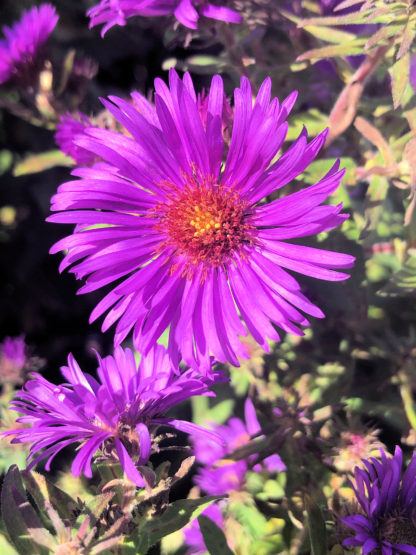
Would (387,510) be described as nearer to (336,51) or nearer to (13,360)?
(336,51)

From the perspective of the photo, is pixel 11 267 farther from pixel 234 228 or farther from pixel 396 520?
pixel 396 520

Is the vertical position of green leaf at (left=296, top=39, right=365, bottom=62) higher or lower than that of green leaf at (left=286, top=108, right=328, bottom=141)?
higher

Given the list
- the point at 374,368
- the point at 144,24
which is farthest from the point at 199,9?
the point at 374,368

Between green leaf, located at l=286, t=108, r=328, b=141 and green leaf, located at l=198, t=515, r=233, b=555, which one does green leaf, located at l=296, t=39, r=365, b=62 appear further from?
green leaf, located at l=198, t=515, r=233, b=555

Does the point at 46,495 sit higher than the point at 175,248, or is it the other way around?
the point at 175,248

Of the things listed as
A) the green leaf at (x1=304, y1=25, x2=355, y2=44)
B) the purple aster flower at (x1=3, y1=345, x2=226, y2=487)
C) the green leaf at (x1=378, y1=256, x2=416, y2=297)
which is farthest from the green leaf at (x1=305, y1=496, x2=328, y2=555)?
the green leaf at (x1=304, y1=25, x2=355, y2=44)

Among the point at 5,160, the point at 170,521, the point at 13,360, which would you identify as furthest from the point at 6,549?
the point at 5,160
